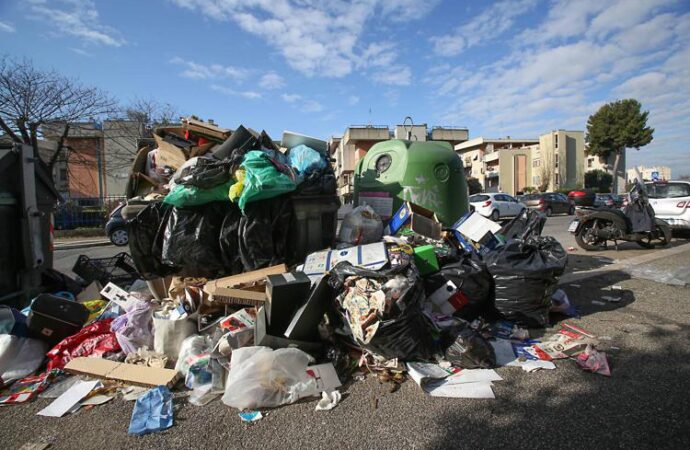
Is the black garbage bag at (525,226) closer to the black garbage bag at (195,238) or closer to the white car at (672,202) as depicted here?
the black garbage bag at (195,238)

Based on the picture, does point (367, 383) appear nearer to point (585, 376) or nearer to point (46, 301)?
point (585, 376)

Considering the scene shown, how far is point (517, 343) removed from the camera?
2.83m

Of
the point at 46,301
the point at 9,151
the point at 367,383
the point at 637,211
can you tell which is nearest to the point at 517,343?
the point at 367,383

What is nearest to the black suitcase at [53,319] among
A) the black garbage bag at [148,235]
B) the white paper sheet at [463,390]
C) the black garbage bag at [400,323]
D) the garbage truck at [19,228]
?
the black garbage bag at [148,235]

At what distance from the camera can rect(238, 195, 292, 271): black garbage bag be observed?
3.22 metres

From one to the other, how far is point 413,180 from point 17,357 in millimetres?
4081

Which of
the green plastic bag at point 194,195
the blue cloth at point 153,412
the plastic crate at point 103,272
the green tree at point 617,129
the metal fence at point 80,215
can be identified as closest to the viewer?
the blue cloth at point 153,412

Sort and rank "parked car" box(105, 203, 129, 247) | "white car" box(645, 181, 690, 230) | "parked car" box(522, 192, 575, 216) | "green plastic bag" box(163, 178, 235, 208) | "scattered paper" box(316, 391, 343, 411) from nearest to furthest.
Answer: "scattered paper" box(316, 391, 343, 411) < "green plastic bag" box(163, 178, 235, 208) < "white car" box(645, 181, 690, 230) < "parked car" box(105, 203, 129, 247) < "parked car" box(522, 192, 575, 216)

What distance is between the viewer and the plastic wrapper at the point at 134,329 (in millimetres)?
2721

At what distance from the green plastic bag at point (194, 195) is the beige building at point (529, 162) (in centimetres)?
4096

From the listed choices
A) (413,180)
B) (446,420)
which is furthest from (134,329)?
(413,180)

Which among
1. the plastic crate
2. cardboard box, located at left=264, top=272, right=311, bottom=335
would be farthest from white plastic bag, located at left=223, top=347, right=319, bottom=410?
the plastic crate

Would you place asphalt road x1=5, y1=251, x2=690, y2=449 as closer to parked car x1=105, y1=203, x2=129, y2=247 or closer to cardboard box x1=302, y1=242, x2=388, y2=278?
cardboard box x1=302, y1=242, x2=388, y2=278

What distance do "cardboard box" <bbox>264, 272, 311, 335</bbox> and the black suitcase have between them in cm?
162
